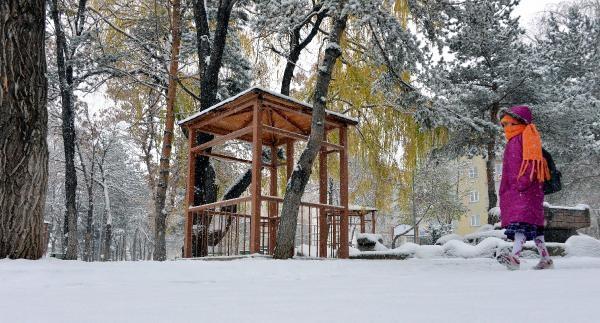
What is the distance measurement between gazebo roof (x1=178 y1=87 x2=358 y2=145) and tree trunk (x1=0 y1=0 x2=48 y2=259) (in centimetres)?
296

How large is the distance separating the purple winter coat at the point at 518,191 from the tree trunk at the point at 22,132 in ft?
14.2

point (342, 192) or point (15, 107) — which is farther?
point (342, 192)

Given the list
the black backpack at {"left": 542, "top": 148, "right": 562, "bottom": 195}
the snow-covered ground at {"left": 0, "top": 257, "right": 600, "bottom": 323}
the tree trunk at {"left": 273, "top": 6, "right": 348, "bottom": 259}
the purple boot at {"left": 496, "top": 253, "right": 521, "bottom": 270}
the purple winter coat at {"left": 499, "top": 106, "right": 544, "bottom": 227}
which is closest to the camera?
the snow-covered ground at {"left": 0, "top": 257, "right": 600, "bottom": 323}

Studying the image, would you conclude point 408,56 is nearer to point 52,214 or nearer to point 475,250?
point 475,250

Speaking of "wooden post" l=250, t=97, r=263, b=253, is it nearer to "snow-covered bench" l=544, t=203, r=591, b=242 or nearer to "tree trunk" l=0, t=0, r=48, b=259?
"tree trunk" l=0, t=0, r=48, b=259

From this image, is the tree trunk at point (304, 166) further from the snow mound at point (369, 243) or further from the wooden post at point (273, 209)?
the snow mound at point (369, 243)

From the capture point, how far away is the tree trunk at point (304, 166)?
5.86 m

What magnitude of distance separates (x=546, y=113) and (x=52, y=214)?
27.8 metres

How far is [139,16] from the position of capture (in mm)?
12422

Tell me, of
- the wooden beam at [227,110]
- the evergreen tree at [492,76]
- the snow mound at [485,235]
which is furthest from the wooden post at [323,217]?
the evergreen tree at [492,76]

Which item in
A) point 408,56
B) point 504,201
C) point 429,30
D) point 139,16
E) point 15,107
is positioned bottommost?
point 504,201

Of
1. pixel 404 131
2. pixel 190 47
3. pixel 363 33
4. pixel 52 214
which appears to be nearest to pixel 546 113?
pixel 404 131

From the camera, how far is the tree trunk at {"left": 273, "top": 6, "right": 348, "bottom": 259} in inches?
231

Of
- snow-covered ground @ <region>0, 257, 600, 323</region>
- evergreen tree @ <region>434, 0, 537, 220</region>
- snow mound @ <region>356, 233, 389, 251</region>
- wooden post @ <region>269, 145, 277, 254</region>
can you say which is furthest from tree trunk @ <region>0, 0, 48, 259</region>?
evergreen tree @ <region>434, 0, 537, 220</region>
